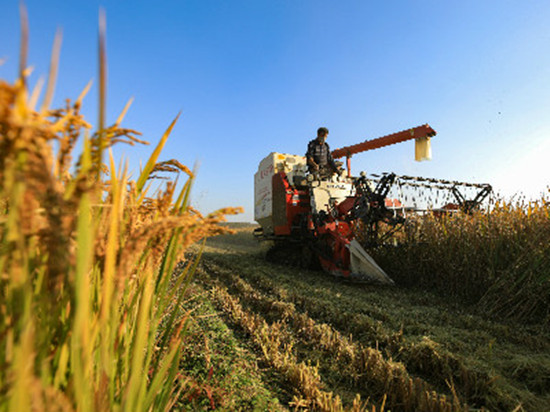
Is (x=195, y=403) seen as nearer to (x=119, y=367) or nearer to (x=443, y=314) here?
(x=119, y=367)

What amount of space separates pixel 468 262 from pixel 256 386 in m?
4.29

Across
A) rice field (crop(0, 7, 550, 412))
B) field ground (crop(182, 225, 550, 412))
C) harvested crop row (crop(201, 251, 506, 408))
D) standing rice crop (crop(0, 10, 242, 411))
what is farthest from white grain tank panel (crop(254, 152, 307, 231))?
standing rice crop (crop(0, 10, 242, 411))

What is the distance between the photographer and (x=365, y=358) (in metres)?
2.46

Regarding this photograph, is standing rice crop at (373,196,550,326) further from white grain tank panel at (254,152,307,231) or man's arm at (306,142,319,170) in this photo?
white grain tank panel at (254,152,307,231)

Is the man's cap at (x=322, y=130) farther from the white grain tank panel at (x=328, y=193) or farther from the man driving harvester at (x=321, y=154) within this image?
the white grain tank panel at (x=328, y=193)

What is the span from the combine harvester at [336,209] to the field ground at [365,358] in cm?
167

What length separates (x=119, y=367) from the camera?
1003mm

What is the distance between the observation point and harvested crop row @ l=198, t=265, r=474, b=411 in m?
1.94

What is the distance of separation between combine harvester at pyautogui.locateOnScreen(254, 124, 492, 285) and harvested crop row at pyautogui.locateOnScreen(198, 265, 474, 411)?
98.8 inches

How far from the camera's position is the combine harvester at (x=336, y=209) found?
5781mm

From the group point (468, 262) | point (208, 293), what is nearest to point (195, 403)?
point (208, 293)

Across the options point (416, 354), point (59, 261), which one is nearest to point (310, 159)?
point (416, 354)

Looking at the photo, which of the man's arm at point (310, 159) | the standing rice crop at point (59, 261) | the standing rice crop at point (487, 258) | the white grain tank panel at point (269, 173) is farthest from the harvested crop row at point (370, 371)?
the white grain tank panel at point (269, 173)

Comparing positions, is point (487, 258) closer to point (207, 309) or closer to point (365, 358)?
point (365, 358)
